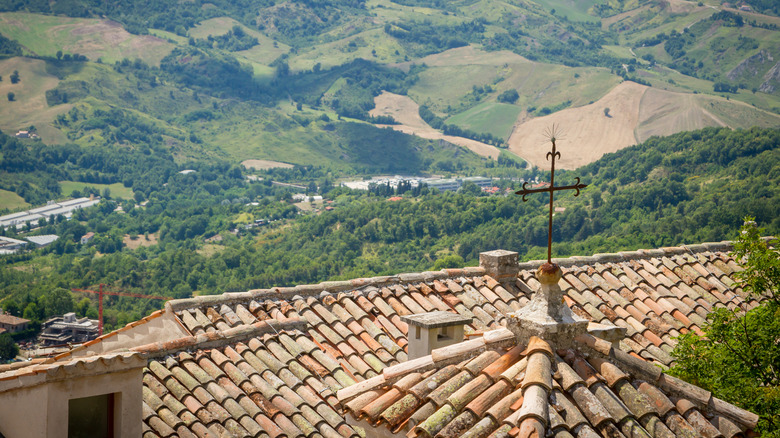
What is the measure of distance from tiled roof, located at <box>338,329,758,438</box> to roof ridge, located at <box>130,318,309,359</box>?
514 centimetres

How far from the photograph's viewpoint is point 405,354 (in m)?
12.6

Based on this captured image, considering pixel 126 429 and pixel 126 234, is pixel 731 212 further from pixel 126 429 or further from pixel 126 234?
pixel 126 234

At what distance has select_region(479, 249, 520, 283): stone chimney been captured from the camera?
613 inches

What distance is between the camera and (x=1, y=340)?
278 ft

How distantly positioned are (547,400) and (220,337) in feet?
22.2

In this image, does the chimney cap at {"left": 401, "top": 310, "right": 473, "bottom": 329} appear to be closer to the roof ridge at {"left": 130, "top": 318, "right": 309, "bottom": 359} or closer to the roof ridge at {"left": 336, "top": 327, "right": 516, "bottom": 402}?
the roof ridge at {"left": 130, "top": 318, "right": 309, "bottom": 359}

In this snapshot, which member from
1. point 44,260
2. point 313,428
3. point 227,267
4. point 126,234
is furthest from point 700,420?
point 126,234

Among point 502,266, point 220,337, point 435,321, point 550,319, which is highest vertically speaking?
point 550,319

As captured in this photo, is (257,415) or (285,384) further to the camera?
(285,384)

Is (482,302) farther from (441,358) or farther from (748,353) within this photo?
(441,358)

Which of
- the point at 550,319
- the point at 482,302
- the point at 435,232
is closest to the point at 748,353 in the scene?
the point at 550,319

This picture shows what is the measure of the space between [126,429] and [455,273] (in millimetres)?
7503

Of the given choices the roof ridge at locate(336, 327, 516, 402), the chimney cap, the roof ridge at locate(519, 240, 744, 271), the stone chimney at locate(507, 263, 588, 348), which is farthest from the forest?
the stone chimney at locate(507, 263, 588, 348)

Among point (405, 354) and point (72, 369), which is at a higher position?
point (72, 369)
